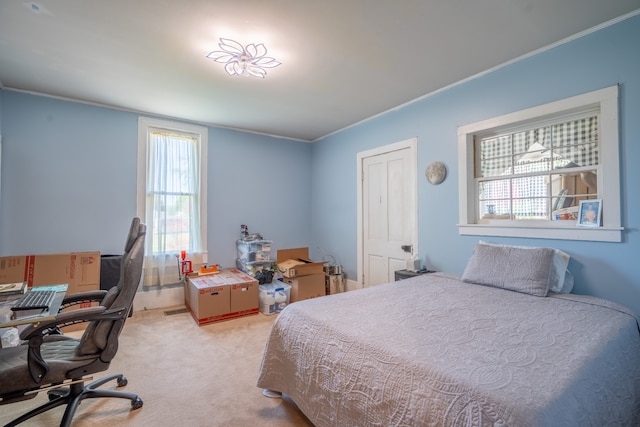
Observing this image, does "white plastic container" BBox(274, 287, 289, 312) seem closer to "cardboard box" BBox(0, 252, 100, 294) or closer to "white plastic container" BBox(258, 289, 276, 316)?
"white plastic container" BBox(258, 289, 276, 316)

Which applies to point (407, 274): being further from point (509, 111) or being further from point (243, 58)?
point (243, 58)

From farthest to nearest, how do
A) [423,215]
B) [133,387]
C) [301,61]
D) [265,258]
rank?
[265,258]
[423,215]
[301,61]
[133,387]

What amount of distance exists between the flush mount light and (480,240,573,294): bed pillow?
9.17 ft

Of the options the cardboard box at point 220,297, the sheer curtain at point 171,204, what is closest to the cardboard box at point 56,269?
the sheer curtain at point 171,204

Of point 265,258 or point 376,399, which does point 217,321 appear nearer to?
point 265,258

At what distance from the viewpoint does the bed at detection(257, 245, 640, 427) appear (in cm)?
97

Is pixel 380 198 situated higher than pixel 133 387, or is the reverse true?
pixel 380 198

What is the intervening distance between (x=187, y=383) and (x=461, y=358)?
1.99 meters

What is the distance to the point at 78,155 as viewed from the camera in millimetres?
3381

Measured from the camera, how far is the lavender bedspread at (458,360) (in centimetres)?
96

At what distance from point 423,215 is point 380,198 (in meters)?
0.75

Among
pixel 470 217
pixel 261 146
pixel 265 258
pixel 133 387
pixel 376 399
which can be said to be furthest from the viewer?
pixel 261 146

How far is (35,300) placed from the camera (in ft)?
5.26

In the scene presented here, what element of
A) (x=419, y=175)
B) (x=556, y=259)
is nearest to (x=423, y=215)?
(x=419, y=175)
